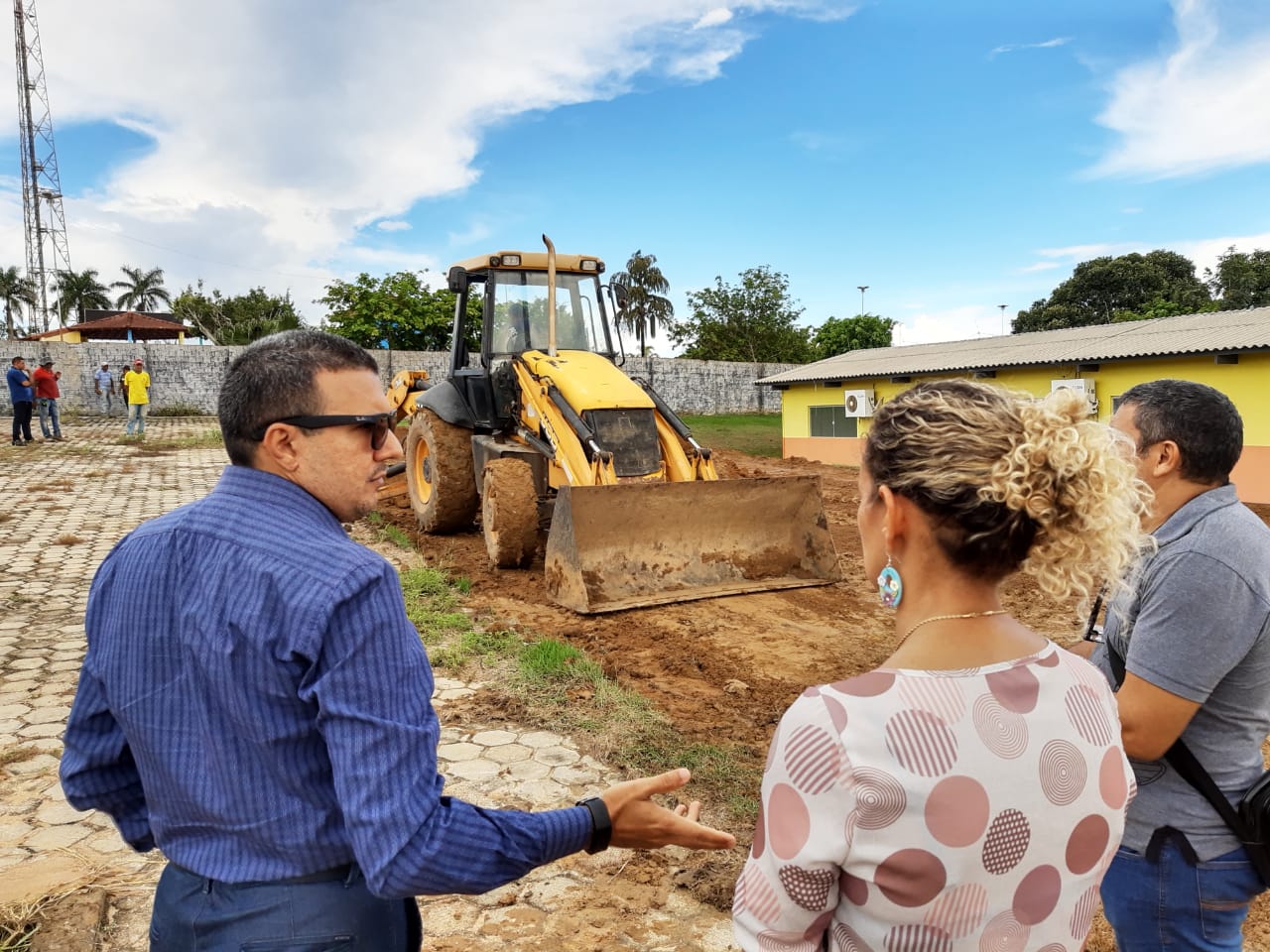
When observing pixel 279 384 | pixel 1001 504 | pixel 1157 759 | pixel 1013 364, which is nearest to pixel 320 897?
pixel 279 384

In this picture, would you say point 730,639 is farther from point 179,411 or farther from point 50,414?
point 179,411

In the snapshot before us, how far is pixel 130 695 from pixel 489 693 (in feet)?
12.6

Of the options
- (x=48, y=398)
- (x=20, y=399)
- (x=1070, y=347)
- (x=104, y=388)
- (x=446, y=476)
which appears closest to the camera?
(x=446, y=476)

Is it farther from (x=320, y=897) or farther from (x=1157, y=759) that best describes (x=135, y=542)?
(x=1157, y=759)

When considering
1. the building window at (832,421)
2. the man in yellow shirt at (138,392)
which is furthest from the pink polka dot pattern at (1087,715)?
the man in yellow shirt at (138,392)

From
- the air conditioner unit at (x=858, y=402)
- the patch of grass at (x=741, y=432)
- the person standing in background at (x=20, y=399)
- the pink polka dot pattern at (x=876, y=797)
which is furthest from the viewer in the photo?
the patch of grass at (x=741, y=432)

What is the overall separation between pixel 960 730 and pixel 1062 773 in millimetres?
179

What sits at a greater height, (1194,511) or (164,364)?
(164,364)

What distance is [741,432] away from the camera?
25.6 metres

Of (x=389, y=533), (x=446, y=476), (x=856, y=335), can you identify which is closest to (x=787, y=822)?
(x=446, y=476)

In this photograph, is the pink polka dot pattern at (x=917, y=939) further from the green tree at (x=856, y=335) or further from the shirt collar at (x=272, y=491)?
the green tree at (x=856, y=335)

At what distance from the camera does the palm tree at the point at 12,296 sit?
48.8 meters

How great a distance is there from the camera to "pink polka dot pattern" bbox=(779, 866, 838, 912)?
1.19m

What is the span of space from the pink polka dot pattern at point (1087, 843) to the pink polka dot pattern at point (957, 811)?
0.56 ft
